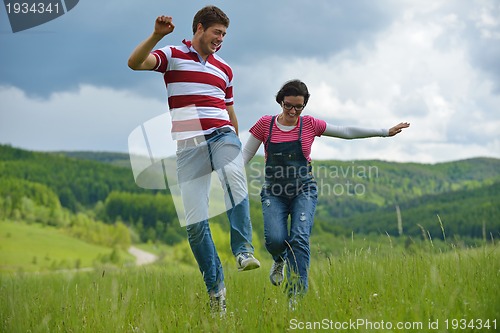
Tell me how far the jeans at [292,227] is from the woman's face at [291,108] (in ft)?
2.30

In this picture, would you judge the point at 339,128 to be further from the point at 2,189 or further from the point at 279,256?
the point at 2,189

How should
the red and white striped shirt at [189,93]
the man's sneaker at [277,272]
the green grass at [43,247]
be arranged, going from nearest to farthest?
1. the red and white striped shirt at [189,93]
2. the man's sneaker at [277,272]
3. the green grass at [43,247]

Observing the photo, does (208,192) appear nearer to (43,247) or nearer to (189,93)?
(189,93)

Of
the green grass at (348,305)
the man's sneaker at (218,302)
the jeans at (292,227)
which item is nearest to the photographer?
the green grass at (348,305)

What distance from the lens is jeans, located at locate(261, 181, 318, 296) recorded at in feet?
18.0

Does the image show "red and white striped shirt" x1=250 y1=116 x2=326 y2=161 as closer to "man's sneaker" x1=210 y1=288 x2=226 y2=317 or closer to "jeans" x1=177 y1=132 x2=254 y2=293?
"jeans" x1=177 y1=132 x2=254 y2=293

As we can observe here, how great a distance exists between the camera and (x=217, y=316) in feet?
15.2

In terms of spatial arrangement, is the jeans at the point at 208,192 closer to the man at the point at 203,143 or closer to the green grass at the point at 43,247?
the man at the point at 203,143

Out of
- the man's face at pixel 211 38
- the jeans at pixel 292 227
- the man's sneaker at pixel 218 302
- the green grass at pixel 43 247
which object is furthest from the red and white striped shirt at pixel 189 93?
the green grass at pixel 43 247

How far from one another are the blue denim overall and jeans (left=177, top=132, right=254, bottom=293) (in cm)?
63

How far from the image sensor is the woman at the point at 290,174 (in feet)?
18.1

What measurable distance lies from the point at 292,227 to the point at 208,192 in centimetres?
95

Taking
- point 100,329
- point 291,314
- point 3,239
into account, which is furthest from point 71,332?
point 3,239

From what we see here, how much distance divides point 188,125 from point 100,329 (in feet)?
6.39
